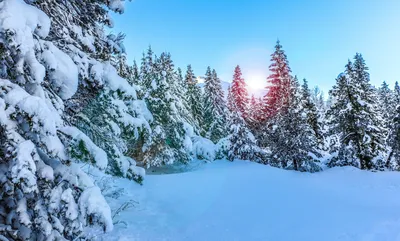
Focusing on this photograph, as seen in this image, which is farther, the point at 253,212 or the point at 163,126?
the point at 163,126

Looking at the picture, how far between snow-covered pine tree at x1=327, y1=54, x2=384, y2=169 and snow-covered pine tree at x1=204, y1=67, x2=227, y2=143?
11.5 meters

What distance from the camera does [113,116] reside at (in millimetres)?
6941

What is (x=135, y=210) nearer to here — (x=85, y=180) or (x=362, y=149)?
(x=85, y=180)

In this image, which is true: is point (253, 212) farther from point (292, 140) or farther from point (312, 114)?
point (312, 114)

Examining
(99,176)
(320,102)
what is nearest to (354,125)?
(99,176)

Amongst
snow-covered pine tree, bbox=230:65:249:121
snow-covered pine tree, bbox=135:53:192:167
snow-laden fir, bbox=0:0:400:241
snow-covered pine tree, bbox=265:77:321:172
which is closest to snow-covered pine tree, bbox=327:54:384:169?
snow-covered pine tree, bbox=265:77:321:172

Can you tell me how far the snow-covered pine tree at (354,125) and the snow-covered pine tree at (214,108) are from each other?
1151 centimetres

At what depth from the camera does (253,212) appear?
7625mm

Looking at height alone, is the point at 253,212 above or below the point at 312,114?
below

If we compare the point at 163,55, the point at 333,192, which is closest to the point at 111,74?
the point at 333,192

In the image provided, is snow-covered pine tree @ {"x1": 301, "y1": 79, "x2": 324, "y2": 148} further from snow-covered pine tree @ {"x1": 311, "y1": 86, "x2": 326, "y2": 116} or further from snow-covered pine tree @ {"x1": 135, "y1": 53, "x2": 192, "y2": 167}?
snow-covered pine tree @ {"x1": 135, "y1": 53, "x2": 192, "y2": 167}

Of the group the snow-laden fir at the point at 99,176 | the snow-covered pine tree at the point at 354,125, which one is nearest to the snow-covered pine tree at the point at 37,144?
the snow-laden fir at the point at 99,176

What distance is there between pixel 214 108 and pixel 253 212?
80.2ft

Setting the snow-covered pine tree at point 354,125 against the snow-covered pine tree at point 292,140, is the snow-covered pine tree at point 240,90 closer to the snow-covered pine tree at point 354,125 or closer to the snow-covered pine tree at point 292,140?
the snow-covered pine tree at point 292,140
